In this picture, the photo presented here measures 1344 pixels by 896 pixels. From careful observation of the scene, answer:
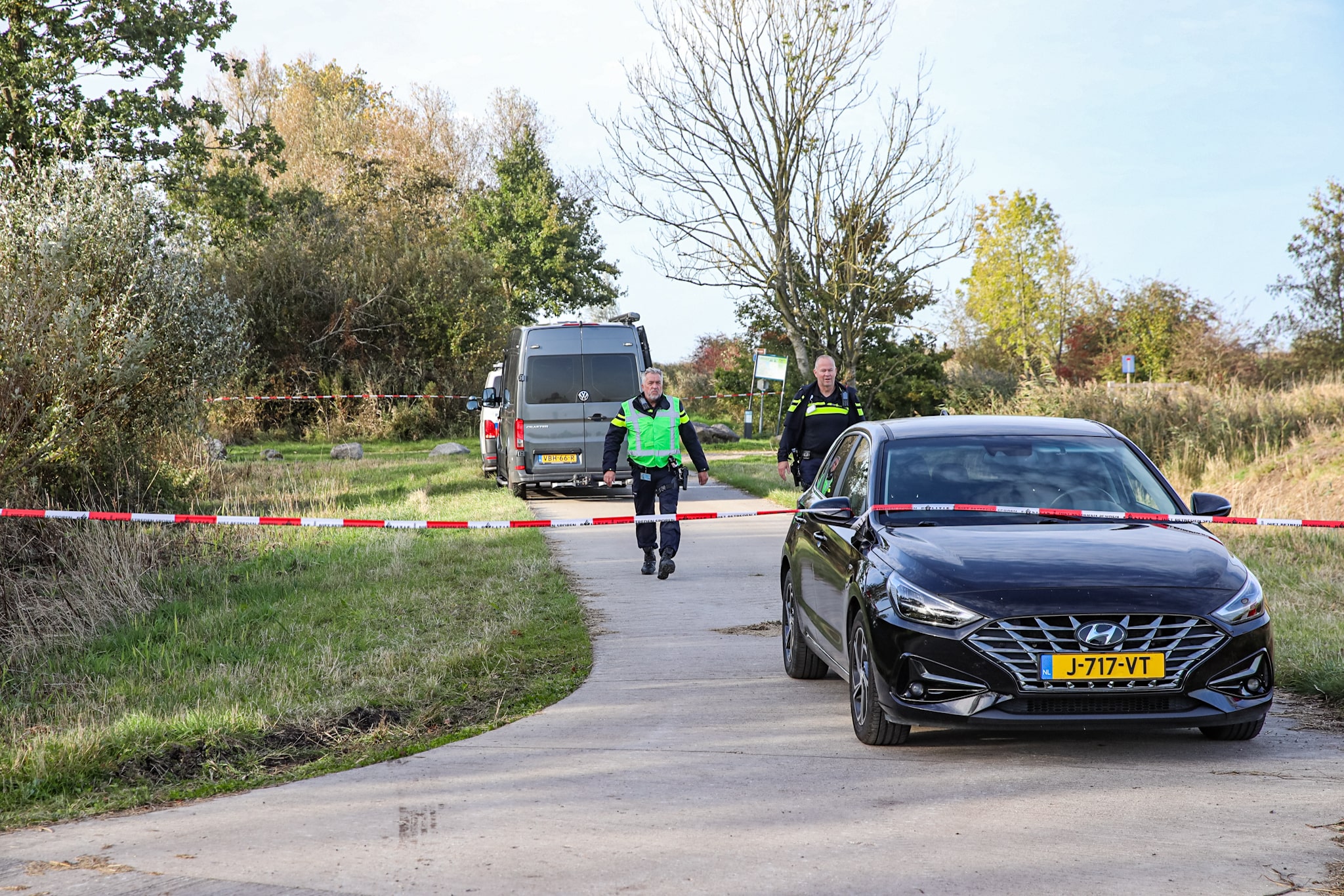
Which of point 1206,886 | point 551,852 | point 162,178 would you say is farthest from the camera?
point 162,178

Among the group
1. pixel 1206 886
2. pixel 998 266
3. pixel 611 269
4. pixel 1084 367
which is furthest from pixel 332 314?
pixel 1206 886

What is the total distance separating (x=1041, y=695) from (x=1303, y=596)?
561 cm

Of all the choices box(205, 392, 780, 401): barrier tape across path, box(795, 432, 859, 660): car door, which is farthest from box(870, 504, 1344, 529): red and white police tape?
box(205, 392, 780, 401): barrier tape across path

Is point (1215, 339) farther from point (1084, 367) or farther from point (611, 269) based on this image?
point (611, 269)

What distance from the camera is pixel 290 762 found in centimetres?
591

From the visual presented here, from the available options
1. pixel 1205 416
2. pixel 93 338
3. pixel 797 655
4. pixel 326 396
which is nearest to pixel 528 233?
pixel 326 396

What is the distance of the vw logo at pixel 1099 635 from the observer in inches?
205

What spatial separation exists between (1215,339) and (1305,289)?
144 inches

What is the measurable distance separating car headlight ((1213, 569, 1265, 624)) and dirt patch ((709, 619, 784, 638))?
3.78m

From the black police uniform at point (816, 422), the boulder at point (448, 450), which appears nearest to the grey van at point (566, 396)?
the black police uniform at point (816, 422)

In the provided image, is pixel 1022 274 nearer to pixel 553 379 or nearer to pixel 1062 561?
pixel 553 379

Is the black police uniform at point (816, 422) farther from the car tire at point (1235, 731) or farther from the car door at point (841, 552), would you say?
the car tire at point (1235, 731)

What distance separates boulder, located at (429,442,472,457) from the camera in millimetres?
29989

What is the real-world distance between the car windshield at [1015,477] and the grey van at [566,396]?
12.0 meters
